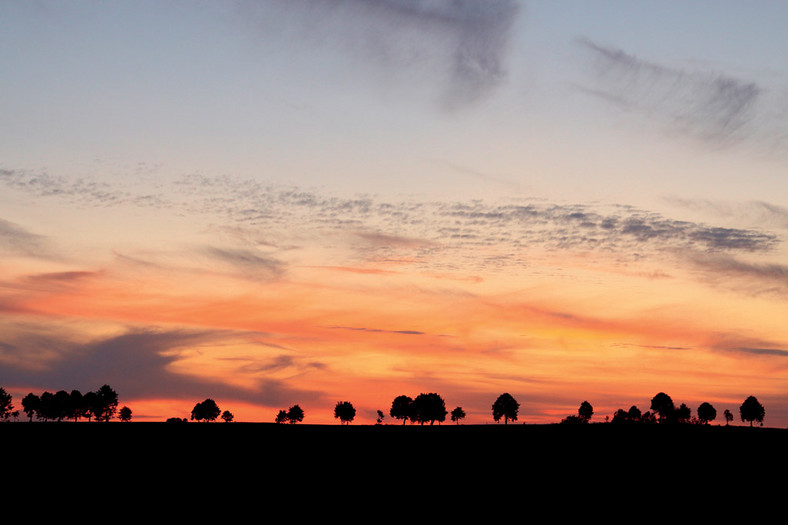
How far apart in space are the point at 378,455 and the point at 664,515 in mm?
26211

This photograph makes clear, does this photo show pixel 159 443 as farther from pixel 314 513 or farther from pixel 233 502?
pixel 314 513

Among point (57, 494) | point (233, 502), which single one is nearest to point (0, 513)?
point (57, 494)

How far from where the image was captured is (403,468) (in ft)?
175

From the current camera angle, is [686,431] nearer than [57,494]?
No

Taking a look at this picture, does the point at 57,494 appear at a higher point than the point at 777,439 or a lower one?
lower

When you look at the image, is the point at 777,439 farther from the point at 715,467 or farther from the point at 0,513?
the point at 0,513

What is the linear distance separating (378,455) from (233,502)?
70.5 feet

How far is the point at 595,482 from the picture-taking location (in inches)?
1922

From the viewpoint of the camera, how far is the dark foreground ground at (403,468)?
42.9 meters

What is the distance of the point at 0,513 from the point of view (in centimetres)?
3659

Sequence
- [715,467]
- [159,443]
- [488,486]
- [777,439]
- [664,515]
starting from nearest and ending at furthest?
[664,515] → [488,486] → [715,467] → [159,443] → [777,439]

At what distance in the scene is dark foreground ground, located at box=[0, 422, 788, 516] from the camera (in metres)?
42.9

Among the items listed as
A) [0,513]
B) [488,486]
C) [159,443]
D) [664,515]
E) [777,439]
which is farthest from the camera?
[777,439]

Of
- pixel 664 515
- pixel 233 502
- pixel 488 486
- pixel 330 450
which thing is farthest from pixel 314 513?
pixel 330 450
